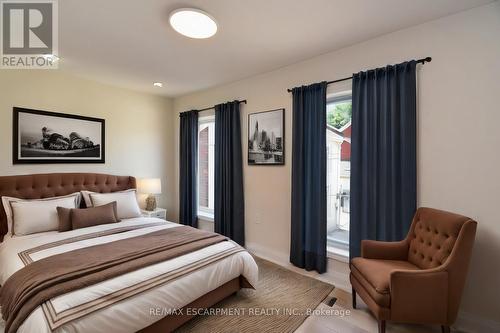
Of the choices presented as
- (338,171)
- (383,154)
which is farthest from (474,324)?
(338,171)

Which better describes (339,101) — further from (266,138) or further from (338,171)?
(266,138)

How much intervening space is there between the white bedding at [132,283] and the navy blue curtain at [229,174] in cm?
127

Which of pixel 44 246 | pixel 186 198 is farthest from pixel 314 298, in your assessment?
pixel 186 198

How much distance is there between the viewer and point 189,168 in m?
4.44

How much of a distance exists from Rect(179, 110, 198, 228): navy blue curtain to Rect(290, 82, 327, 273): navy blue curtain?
2071mm

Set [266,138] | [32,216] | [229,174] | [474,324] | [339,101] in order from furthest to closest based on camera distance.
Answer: [229,174] < [266,138] < [339,101] < [32,216] < [474,324]

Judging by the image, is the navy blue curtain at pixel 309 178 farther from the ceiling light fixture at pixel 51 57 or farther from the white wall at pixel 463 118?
the ceiling light fixture at pixel 51 57

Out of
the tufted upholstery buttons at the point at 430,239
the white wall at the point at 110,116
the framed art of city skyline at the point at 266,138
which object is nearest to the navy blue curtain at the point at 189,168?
the white wall at the point at 110,116

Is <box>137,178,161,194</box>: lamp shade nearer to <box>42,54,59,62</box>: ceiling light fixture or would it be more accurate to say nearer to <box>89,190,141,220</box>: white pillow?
<box>89,190,141,220</box>: white pillow

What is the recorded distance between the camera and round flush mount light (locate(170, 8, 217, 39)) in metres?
1.99

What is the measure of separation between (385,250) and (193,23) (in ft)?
8.89

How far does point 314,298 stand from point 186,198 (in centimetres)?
289

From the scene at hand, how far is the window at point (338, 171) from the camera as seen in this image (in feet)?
9.64

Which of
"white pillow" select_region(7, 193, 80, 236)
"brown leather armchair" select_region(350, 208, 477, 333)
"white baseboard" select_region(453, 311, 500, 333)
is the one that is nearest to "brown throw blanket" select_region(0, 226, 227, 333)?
"white pillow" select_region(7, 193, 80, 236)
